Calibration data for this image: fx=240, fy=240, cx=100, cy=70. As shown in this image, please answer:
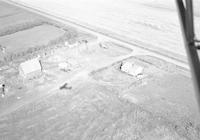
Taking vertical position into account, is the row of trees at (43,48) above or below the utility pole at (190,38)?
below

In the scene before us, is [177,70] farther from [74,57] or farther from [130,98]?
[74,57]

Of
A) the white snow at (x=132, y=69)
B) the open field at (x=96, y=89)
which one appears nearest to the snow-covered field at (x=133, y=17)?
the open field at (x=96, y=89)

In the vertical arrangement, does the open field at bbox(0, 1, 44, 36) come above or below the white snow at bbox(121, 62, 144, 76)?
above

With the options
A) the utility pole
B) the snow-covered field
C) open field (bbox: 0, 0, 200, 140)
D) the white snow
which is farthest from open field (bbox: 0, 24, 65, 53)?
the utility pole

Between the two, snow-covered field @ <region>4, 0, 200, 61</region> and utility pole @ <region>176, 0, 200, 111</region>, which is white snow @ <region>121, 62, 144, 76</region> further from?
utility pole @ <region>176, 0, 200, 111</region>

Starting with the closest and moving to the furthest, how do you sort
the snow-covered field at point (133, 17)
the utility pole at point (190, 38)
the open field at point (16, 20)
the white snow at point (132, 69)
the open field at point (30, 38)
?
the utility pole at point (190, 38) → the white snow at point (132, 69) → the snow-covered field at point (133, 17) → the open field at point (30, 38) → the open field at point (16, 20)

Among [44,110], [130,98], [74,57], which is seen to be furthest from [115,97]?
[74,57]

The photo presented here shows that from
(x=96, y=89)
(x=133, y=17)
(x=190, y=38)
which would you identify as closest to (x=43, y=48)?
(x=96, y=89)

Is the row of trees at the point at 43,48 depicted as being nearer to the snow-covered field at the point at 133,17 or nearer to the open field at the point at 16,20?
the snow-covered field at the point at 133,17
